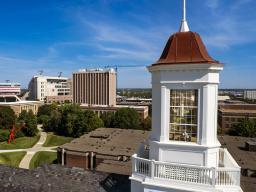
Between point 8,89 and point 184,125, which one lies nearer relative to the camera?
point 184,125

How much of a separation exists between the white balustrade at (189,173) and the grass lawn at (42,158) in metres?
36.9

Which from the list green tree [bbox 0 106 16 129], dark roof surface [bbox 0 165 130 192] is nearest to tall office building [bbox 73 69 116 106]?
green tree [bbox 0 106 16 129]

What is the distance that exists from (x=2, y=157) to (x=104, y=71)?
9719cm

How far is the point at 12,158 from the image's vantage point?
44031 mm

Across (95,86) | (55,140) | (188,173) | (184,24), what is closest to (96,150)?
(188,173)

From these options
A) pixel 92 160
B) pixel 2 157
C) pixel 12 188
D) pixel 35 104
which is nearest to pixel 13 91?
pixel 35 104

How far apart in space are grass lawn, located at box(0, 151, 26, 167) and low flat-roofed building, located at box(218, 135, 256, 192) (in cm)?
3447

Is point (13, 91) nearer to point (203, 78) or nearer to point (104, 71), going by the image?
point (104, 71)

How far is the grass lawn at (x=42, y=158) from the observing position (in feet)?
137

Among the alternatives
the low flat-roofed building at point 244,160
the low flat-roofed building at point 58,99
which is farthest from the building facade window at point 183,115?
the low flat-roofed building at point 58,99

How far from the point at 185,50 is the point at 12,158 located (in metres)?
44.6

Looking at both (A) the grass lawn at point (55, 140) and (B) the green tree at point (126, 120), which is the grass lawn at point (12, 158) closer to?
(A) the grass lawn at point (55, 140)

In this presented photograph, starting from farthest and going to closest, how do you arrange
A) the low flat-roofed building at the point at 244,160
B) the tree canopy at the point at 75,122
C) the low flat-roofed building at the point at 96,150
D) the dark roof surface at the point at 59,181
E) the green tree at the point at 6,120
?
1. the green tree at the point at 6,120
2. the tree canopy at the point at 75,122
3. the low flat-roofed building at the point at 96,150
4. the low flat-roofed building at the point at 244,160
5. the dark roof surface at the point at 59,181

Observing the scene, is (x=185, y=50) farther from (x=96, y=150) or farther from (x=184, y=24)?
(x=96, y=150)
